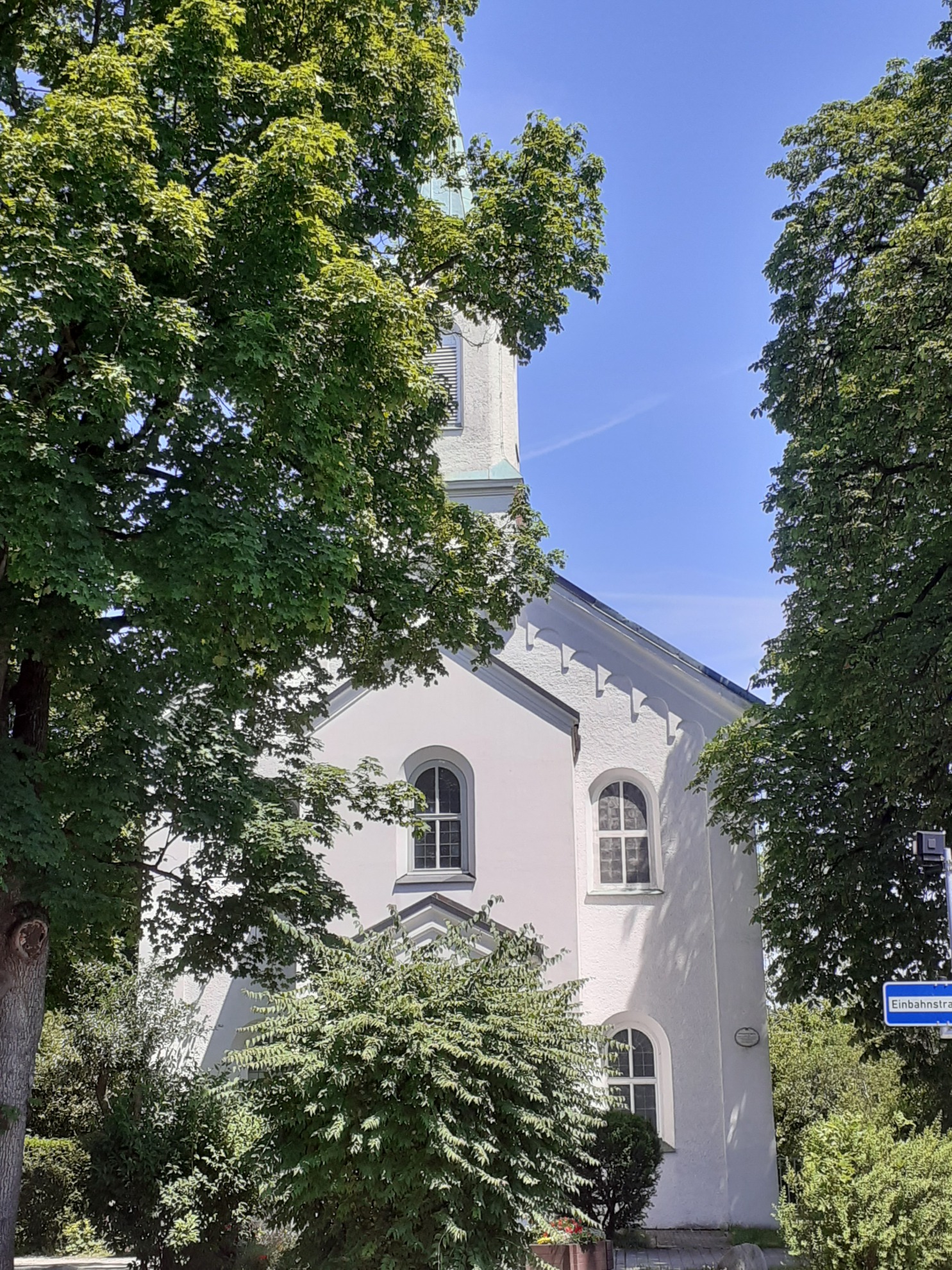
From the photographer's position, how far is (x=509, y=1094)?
31.4 feet

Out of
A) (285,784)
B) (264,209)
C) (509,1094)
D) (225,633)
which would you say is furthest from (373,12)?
(509,1094)

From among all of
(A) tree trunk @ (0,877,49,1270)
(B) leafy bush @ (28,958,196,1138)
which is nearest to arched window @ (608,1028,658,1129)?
(B) leafy bush @ (28,958,196,1138)

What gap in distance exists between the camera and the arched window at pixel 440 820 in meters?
18.9

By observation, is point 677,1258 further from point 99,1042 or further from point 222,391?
point 222,391

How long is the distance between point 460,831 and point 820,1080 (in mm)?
7630

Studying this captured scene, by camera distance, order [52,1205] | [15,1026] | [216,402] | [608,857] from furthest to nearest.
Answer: [608,857] < [52,1205] < [15,1026] < [216,402]

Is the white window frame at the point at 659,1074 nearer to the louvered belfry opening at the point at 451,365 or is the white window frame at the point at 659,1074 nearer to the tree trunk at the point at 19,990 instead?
the tree trunk at the point at 19,990

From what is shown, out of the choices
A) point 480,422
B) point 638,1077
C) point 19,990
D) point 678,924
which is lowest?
point 638,1077

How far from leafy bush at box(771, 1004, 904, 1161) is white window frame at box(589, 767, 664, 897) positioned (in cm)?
331

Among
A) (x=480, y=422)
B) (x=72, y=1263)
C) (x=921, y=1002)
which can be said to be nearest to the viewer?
(x=921, y=1002)

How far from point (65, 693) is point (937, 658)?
8859 mm

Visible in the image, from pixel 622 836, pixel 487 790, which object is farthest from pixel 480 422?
pixel 622 836

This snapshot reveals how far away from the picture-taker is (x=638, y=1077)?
18625 mm

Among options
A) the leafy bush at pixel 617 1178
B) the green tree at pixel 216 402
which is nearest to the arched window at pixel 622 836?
the leafy bush at pixel 617 1178
